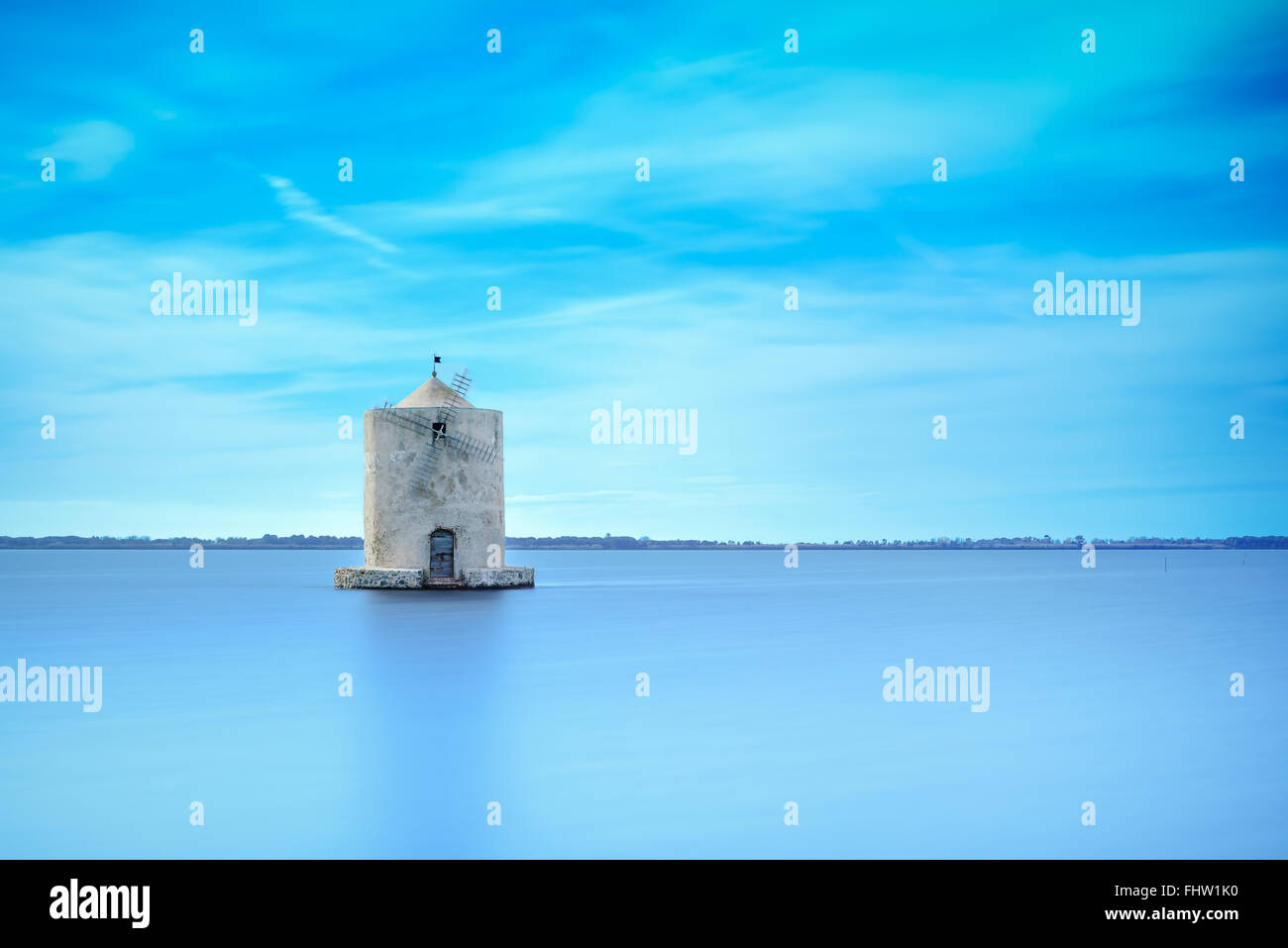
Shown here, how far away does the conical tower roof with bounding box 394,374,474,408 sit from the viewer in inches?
921

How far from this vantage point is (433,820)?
21.0 ft

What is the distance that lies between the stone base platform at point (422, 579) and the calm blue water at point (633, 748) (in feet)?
18.5

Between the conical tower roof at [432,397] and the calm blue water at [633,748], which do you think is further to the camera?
the conical tower roof at [432,397]

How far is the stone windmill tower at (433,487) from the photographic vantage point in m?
23.1
